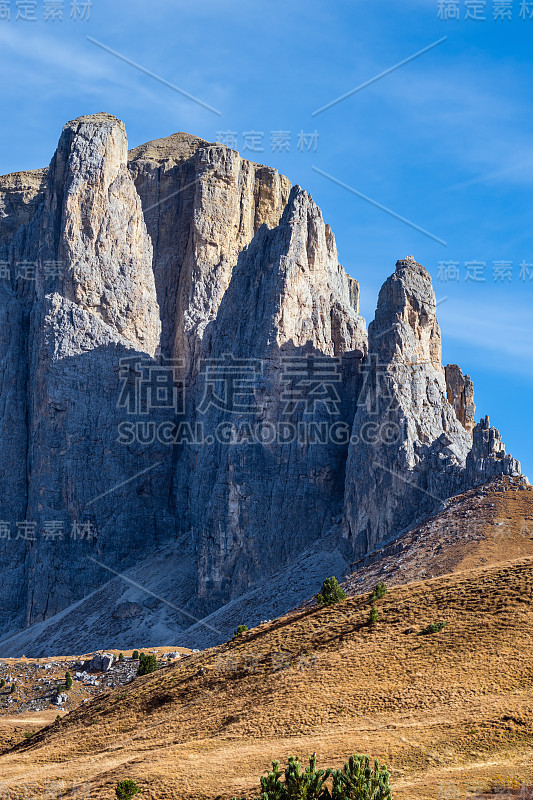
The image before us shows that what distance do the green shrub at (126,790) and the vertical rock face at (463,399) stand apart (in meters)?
72.5

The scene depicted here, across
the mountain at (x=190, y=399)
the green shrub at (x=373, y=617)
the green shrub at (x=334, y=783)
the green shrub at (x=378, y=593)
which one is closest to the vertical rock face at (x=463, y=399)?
the mountain at (x=190, y=399)

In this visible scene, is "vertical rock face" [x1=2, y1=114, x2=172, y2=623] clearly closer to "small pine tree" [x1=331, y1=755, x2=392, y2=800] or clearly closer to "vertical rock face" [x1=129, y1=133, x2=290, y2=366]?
"vertical rock face" [x1=129, y1=133, x2=290, y2=366]

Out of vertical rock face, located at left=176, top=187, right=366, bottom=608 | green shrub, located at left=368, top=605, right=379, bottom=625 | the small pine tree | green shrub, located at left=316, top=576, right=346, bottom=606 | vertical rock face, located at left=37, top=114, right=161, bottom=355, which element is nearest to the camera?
the small pine tree

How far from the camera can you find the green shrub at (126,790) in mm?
42344

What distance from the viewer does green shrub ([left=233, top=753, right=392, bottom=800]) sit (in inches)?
1454

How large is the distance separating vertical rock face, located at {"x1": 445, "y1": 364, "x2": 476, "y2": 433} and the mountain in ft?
0.75

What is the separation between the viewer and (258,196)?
149875 millimetres

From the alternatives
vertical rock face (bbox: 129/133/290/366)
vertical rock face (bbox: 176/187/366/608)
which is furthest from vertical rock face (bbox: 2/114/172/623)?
vertical rock face (bbox: 176/187/366/608)

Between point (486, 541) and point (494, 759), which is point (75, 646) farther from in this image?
point (494, 759)

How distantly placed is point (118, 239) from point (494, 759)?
101989 mm

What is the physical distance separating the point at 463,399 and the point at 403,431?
1840 cm

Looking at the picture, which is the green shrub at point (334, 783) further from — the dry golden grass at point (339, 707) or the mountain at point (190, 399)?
the mountain at point (190, 399)

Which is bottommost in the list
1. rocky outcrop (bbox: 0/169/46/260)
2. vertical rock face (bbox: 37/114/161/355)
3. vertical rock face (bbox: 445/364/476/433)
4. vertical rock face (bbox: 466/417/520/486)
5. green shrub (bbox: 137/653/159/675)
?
green shrub (bbox: 137/653/159/675)

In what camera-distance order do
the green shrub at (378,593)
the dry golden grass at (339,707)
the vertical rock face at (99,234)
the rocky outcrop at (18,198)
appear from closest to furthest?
the dry golden grass at (339,707)
the green shrub at (378,593)
the vertical rock face at (99,234)
the rocky outcrop at (18,198)
